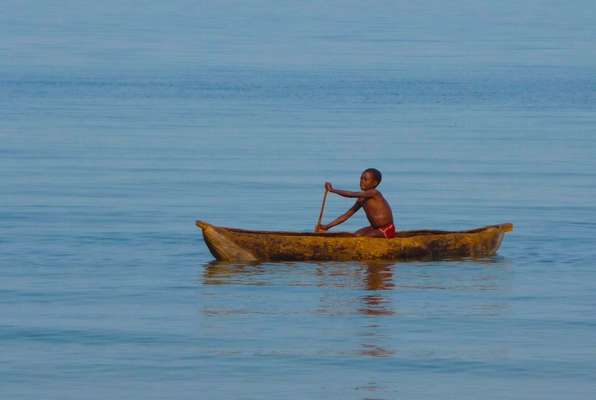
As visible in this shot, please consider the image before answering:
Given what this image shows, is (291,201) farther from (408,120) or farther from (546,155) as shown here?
(408,120)

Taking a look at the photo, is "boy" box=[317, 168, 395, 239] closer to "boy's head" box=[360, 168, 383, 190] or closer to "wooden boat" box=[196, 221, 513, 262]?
"boy's head" box=[360, 168, 383, 190]

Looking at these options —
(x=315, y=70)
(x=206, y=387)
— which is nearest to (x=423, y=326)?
(x=206, y=387)

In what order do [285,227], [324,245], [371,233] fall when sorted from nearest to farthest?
[324,245] < [371,233] < [285,227]

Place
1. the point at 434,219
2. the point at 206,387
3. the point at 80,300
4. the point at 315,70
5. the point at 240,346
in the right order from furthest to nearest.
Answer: the point at 315,70 → the point at 434,219 → the point at 80,300 → the point at 240,346 → the point at 206,387

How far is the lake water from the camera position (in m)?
14.5

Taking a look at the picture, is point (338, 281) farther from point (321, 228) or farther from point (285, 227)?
point (285, 227)

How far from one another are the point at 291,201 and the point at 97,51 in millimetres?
48934

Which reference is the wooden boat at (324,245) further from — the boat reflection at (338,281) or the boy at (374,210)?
the boy at (374,210)

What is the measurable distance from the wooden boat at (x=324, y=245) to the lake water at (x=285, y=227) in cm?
16

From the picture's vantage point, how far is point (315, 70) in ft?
199

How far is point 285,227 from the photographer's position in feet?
75.7

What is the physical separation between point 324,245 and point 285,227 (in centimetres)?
378

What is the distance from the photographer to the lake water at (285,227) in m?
14.5

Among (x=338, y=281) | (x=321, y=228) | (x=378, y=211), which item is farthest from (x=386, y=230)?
(x=338, y=281)
